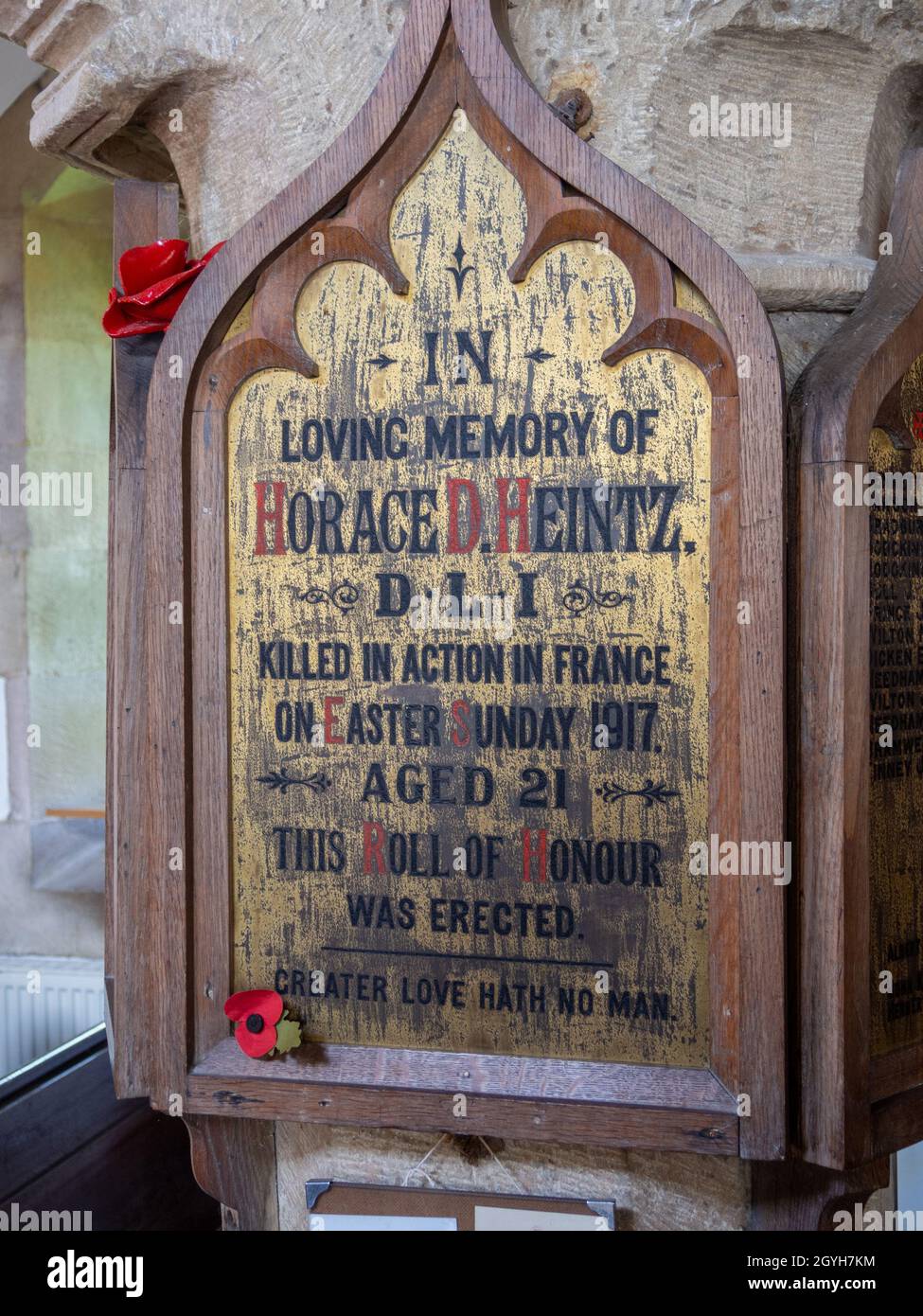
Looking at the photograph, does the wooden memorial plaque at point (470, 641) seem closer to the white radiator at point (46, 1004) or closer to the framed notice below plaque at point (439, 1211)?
the framed notice below plaque at point (439, 1211)

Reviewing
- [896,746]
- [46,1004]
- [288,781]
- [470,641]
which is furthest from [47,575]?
[896,746]

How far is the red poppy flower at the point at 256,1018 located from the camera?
1.37m

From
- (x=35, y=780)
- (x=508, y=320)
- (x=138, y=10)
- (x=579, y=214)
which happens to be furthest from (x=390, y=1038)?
(x=35, y=780)

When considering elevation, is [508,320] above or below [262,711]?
above

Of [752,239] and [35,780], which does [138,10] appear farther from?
[35,780]

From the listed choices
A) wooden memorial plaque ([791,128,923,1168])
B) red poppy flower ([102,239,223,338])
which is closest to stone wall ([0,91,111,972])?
red poppy flower ([102,239,223,338])

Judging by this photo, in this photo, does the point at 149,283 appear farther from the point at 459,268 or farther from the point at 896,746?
the point at 896,746

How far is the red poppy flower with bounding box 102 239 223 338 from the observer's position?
1.48 meters

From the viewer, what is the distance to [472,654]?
4.51ft

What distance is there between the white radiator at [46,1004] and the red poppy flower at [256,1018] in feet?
6.73

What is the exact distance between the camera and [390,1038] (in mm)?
1401

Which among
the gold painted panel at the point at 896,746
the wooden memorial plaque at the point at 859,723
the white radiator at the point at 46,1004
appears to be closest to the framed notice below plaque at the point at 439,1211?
the wooden memorial plaque at the point at 859,723

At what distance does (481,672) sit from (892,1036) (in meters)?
0.69

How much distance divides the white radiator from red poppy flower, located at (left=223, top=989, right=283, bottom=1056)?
2.05 meters
